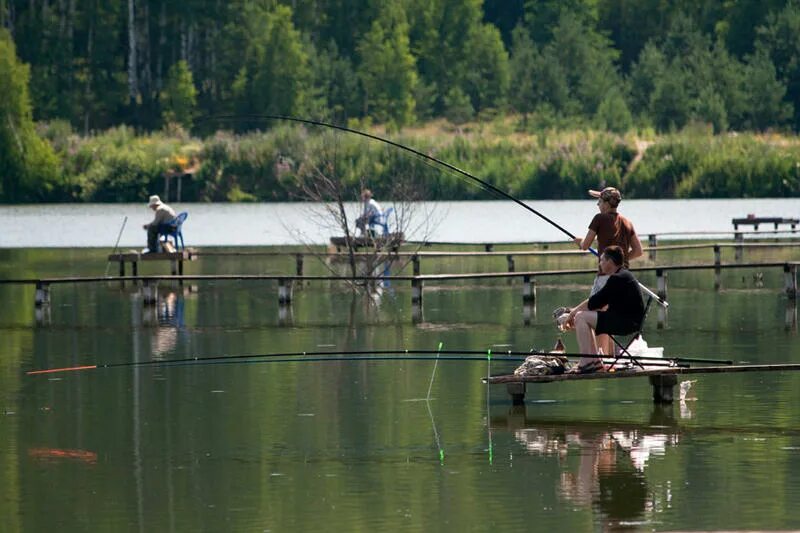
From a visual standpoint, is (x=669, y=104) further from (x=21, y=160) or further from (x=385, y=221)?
(x=385, y=221)

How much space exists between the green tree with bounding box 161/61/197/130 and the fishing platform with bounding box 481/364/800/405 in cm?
6675

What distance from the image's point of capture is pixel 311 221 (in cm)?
4338

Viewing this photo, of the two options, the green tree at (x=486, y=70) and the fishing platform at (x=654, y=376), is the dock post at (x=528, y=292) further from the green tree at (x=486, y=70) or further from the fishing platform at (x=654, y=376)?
the green tree at (x=486, y=70)

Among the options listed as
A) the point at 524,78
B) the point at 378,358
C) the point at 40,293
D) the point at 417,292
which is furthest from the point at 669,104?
the point at 378,358

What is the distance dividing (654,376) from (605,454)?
2.02 m

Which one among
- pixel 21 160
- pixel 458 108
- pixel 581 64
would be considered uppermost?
pixel 581 64

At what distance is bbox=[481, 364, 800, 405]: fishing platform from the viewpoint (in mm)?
14461

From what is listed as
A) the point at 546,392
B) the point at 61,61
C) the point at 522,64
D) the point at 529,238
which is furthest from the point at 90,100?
the point at 546,392

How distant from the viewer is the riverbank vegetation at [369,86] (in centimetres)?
6719

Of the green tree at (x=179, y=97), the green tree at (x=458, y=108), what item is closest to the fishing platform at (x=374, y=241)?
the green tree at (x=179, y=97)

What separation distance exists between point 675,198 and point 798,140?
26.8 ft

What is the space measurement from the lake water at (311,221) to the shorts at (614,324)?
2448cm

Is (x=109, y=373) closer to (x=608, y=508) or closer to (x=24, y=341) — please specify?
(x=24, y=341)

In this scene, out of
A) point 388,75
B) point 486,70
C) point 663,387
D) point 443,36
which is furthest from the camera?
point 443,36
